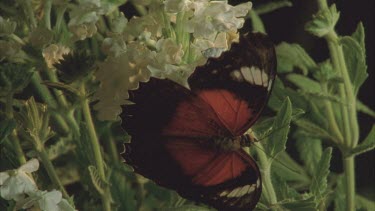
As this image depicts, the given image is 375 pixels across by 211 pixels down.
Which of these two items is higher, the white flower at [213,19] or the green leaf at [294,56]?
the white flower at [213,19]

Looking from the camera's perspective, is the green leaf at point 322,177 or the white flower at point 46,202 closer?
the white flower at point 46,202

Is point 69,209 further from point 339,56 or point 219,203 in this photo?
point 339,56

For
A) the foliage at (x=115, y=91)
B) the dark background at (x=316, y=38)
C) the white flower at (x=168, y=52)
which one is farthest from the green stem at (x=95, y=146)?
the dark background at (x=316, y=38)

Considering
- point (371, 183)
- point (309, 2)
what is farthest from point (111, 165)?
point (309, 2)

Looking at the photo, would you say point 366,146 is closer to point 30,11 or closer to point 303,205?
point 303,205

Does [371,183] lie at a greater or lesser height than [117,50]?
lesser

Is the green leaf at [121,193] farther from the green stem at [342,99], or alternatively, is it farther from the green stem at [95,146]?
the green stem at [342,99]
